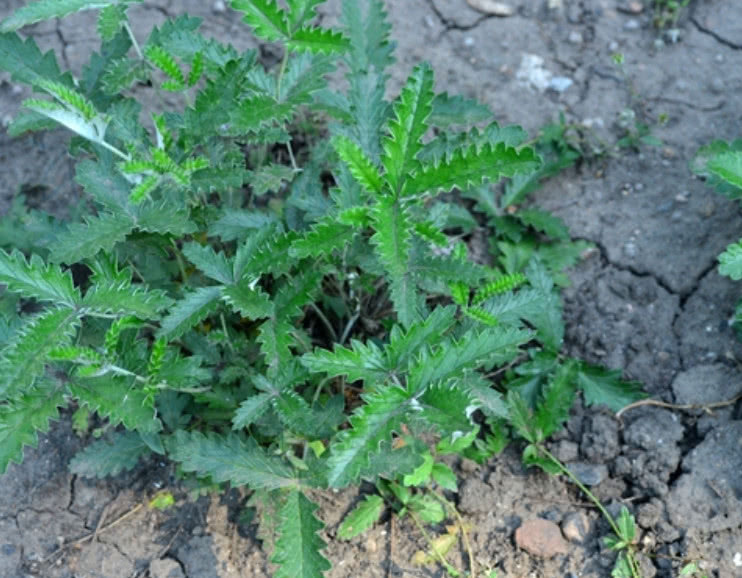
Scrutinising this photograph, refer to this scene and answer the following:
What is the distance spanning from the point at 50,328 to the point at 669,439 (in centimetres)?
196

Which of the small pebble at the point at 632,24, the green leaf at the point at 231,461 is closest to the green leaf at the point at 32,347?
the green leaf at the point at 231,461

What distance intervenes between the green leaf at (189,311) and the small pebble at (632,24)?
2.35 m

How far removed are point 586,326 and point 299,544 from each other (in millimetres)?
1355

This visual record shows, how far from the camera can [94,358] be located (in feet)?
7.54

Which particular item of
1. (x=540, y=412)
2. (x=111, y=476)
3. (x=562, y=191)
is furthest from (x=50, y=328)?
(x=562, y=191)

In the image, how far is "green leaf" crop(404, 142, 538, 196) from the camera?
2250 mm

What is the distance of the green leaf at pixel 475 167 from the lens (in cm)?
225

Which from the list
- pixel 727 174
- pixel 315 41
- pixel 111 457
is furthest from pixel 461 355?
pixel 111 457

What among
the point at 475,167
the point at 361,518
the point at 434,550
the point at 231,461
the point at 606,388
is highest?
the point at 475,167

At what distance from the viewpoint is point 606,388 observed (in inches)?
118

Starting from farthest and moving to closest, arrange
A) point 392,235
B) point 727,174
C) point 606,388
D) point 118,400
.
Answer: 1. point 606,388
2. point 727,174
3. point 118,400
4. point 392,235

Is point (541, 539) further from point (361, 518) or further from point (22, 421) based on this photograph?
point (22, 421)

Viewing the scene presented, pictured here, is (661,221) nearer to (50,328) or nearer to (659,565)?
(659,565)

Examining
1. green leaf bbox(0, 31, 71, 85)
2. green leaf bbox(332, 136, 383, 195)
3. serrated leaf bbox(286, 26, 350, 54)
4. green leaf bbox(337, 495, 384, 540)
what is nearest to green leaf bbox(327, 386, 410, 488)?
green leaf bbox(332, 136, 383, 195)
